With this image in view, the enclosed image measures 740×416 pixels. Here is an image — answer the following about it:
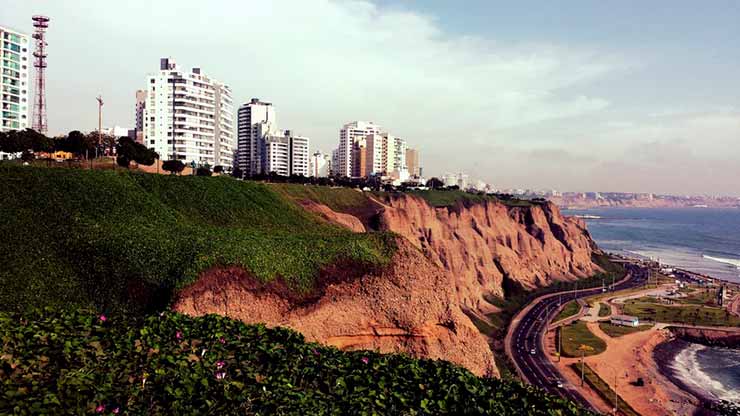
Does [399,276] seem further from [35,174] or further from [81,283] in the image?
[35,174]

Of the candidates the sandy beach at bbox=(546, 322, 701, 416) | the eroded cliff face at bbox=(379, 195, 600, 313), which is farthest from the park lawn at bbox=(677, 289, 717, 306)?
the sandy beach at bbox=(546, 322, 701, 416)

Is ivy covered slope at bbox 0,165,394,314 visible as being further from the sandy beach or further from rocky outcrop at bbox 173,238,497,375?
the sandy beach

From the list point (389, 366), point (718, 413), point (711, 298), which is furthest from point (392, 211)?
point (711, 298)

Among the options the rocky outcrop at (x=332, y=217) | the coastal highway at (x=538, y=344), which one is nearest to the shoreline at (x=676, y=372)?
the coastal highway at (x=538, y=344)

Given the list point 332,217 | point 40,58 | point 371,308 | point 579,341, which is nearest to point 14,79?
point 40,58

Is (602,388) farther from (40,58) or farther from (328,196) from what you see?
(40,58)

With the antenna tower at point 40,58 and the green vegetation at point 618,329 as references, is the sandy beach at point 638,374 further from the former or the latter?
the antenna tower at point 40,58
